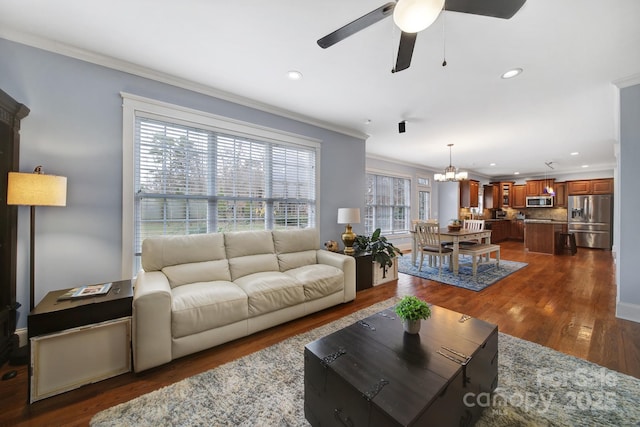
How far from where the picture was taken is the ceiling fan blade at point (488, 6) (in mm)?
1278

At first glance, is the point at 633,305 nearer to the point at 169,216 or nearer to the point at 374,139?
the point at 374,139

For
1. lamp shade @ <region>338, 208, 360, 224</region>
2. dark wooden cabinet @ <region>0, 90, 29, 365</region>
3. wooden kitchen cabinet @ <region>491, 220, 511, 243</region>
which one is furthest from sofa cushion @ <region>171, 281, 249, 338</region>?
wooden kitchen cabinet @ <region>491, 220, 511, 243</region>

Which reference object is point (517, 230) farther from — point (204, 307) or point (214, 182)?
point (204, 307)

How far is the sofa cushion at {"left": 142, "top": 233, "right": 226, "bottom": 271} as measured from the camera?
238 centimetres

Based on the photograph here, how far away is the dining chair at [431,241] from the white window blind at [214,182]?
215 cm

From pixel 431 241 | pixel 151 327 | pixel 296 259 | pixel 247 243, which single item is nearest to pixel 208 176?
pixel 247 243

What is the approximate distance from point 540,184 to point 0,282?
39.9ft

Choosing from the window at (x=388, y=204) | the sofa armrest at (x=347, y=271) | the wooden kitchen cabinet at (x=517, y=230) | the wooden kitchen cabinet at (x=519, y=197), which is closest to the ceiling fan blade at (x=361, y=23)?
the sofa armrest at (x=347, y=271)

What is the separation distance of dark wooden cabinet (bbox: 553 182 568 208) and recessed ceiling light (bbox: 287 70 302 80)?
9872mm

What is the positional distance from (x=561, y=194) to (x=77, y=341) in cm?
1178

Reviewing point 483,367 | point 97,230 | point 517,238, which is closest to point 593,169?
point 517,238

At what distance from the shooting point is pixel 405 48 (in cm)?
166

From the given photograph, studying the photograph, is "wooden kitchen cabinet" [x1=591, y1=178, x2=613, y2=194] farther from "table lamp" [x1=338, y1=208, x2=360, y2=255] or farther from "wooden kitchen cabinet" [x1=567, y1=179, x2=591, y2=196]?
"table lamp" [x1=338, y1=208, x2=360, y2=255]

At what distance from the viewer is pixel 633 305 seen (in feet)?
8.63
